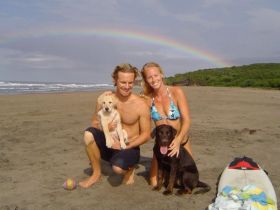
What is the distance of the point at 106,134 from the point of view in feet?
16.3

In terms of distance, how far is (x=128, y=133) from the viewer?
519cm

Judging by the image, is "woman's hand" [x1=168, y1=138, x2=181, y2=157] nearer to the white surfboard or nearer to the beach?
the beach

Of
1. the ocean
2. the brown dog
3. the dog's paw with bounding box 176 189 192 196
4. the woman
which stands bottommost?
the dog's paw with bounding box 176 189 192 196

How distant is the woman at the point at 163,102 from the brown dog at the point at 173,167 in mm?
249

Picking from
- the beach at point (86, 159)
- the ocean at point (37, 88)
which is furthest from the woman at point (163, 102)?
the ocean at point (37, 88)

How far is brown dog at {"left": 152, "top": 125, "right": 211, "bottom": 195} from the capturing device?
451 cm

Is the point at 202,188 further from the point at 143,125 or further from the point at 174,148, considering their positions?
the point at 143,125

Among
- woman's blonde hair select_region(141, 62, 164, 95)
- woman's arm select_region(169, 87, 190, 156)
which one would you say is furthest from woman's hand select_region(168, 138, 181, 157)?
woman's blonde hair select_region(141, 62, 164, 95)

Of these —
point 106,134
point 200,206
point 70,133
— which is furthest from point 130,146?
point 70,133

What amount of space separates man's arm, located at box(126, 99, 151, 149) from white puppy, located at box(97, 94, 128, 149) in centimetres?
16

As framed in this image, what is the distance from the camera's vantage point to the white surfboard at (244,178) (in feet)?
12.9

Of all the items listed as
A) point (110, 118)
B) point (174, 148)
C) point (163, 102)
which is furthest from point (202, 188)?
point (110, 118)

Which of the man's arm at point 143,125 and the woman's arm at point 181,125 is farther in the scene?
the man's arm at point 143,125

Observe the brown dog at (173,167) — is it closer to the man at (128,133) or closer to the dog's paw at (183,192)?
the dog's paw at (183,192)
